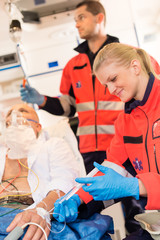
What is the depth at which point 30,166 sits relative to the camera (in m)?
1.77

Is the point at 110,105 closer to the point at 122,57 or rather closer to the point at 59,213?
the point at 122,57

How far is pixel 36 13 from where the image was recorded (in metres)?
2.70

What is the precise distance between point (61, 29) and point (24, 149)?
1834 millimetres

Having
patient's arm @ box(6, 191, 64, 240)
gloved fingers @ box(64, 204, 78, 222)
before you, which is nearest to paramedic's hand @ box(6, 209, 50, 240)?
patient's arm @ box(6, 191, 64, 240)

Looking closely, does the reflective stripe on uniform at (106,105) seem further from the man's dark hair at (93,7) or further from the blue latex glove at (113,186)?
the blue latex glove at (113,186)

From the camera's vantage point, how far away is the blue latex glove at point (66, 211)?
1216 mm

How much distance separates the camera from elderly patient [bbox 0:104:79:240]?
62.8 inches

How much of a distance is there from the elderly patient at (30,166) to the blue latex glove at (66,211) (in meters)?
0.22

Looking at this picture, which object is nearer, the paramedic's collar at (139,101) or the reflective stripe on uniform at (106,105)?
the paramedic's collar at (139,101)

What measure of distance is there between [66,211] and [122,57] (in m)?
0.79

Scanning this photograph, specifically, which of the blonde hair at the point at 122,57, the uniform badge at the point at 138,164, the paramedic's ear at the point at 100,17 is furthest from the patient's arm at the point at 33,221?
the paramedic's ear at the point at 100,17

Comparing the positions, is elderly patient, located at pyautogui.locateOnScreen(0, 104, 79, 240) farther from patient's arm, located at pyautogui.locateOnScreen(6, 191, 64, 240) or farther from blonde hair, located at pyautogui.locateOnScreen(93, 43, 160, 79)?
blonde hair, located at pyautogui.locateOnScreen(93, 43, 160, 79)

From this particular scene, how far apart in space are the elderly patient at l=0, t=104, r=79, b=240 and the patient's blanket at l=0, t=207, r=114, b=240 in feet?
0.89

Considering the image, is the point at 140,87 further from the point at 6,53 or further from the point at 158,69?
the point at 6,53
